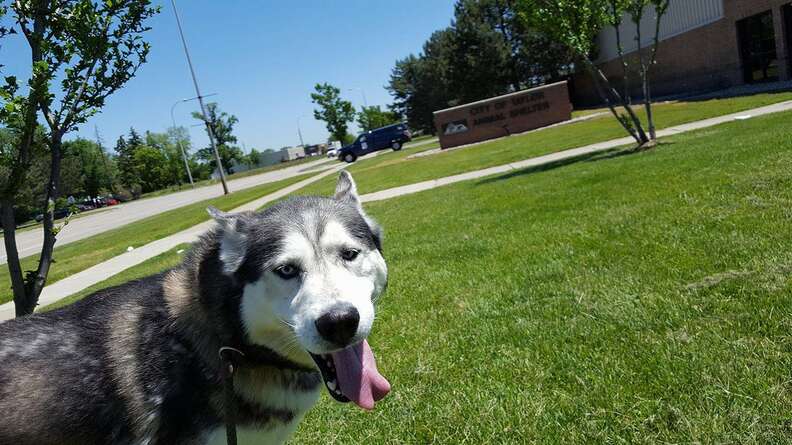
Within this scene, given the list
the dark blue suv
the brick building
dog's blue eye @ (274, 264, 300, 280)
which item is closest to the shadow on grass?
dog's blue eye @ (274, 264, 300, 280)

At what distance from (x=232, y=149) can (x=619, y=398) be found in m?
108

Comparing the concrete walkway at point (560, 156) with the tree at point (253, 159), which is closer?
the concrete walkway at point (560, 156)

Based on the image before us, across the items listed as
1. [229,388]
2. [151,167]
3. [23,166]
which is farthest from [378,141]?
[151,167]

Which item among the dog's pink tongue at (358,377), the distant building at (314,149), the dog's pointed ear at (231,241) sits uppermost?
the distant building at (314,149)

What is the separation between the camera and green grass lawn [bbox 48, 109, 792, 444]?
2.89m

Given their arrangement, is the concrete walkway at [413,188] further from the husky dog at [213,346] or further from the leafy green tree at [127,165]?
the leafy green tree at [127,165]

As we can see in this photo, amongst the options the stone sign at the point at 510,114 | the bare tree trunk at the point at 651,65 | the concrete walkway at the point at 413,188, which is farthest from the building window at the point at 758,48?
the bare tree trunk at the point at 651,65

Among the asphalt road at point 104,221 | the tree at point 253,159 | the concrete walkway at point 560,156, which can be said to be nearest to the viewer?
the concrete walkway at point 560,156

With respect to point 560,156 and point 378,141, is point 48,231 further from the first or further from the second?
point 378,141

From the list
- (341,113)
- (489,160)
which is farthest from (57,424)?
(341,113)

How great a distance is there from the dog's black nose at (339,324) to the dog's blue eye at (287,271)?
14.6 inches

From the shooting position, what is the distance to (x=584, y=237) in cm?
629

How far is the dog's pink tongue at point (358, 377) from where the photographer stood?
2.50 m

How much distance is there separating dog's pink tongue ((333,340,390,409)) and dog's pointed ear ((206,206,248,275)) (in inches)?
27.6
